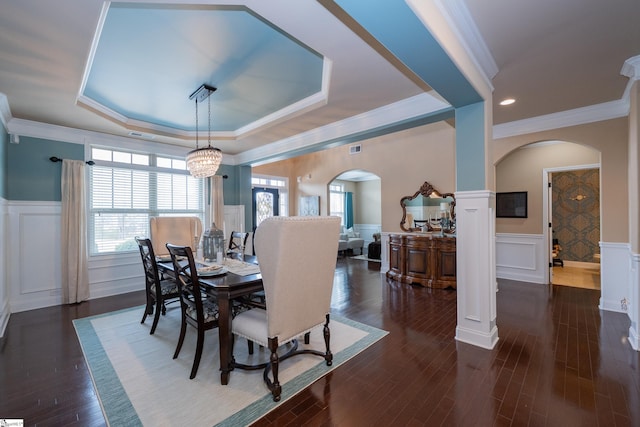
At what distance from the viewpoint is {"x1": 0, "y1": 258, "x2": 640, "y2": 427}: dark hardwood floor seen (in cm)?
178

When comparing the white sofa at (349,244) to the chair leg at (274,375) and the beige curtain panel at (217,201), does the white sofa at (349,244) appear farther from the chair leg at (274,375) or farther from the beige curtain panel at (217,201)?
the chair leg at (274,375)

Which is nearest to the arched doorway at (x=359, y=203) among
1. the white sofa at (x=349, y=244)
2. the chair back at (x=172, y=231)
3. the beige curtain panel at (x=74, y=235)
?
the white sofa at (x=349, y=244)

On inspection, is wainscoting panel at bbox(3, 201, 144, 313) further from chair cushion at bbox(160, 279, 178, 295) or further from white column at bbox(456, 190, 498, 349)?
white column at bbox(456, 190, 498, 349)

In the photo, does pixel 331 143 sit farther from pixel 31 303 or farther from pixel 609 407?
pixel 31 303

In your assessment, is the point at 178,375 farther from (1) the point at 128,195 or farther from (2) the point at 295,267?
(1) the point at 128,195

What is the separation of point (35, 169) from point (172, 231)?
217 cm

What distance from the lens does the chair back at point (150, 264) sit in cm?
281

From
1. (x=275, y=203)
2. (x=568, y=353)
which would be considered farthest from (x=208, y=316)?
(x=275, y=203)

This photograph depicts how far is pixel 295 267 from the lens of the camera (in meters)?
1.93

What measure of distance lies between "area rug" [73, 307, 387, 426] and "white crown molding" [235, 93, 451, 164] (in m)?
2.58

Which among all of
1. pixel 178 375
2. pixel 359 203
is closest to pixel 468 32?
Answer: pixel 178 375

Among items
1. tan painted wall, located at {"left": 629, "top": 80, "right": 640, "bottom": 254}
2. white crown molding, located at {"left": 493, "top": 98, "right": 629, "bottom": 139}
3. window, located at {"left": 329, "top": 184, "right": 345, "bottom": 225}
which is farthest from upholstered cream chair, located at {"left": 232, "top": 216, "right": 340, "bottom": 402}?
window, located at {"left": 329, "top": 184, "right": 345, "bottom": 225}

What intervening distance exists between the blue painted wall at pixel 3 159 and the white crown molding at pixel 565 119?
23.1 feet

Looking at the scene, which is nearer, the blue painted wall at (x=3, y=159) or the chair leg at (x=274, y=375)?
the chair leg at (x=274, y=375)
